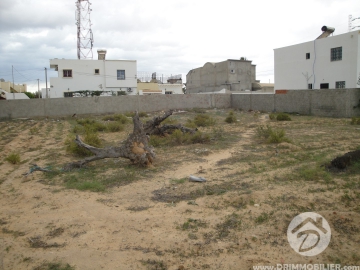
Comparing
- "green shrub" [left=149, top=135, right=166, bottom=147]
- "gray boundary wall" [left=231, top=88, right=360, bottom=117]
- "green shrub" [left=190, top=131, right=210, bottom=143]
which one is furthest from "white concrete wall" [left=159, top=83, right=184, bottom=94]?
"green shrub" [left=190, top=131, right=210, bottom=143]

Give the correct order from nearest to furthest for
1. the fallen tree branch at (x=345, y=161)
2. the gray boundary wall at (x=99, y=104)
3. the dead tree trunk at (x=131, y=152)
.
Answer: the fallen tree branch at (x=345, y=161)
the dead tree trunk at (x=131, y=152)
the gray boundary wall at (x=99, y=104)

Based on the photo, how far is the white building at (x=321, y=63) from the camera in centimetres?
2556

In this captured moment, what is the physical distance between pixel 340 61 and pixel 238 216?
26369 mm

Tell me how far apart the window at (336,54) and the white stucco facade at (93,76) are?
2376 cm

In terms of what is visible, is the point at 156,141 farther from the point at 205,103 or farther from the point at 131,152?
the point at 205,103

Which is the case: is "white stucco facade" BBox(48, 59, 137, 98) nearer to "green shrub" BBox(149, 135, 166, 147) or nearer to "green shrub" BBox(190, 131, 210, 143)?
"green shrub" BBox(149, 135, 166, 147)

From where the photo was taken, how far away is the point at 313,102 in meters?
21.3

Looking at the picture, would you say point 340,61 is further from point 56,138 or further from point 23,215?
point 23,215

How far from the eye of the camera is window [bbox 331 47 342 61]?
87.6 feet

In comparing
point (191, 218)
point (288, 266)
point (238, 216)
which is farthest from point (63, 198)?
point (288, 266)

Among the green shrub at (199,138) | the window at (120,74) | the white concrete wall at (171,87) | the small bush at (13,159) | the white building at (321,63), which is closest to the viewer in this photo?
the small bush at (13,159)

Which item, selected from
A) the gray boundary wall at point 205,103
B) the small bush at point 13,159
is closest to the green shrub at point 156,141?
the small bush at point 13,159

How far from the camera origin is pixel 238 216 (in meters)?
4.95

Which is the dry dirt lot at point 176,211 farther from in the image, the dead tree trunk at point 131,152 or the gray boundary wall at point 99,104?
the gray boundary wall at point 99,104
